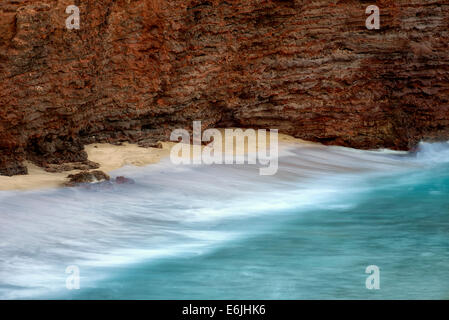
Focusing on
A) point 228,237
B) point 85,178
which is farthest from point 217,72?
point 228,237

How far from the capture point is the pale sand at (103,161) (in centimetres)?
865

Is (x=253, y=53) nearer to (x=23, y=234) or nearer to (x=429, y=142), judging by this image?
(x=429, y=142)

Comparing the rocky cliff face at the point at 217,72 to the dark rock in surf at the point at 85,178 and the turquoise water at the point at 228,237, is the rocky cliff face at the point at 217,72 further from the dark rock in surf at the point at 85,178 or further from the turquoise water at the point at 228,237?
the turquoise water at the point at 228,237

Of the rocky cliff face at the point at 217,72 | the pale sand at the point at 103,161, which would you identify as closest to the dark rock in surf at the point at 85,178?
the pale sand at the point at 103,161

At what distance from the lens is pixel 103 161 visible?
10172 mm

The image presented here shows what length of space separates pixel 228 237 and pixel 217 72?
5.24m

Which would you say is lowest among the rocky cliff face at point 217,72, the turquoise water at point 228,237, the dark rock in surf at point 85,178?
the turquoise water at point 228,237

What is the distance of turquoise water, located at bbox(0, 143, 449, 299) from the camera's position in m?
6.19

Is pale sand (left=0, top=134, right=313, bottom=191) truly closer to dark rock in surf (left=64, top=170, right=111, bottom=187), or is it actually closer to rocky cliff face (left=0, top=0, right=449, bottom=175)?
dark rock in surf (left=64, top=170, right=111, bottom=187)

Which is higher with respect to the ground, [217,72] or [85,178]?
[217,72]

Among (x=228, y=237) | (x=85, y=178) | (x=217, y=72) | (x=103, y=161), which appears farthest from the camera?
(x=217, y=72)

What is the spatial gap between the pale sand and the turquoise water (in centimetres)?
27

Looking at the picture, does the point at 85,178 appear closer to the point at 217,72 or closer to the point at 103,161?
the point at 103,161

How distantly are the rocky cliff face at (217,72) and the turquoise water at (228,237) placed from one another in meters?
1.46
